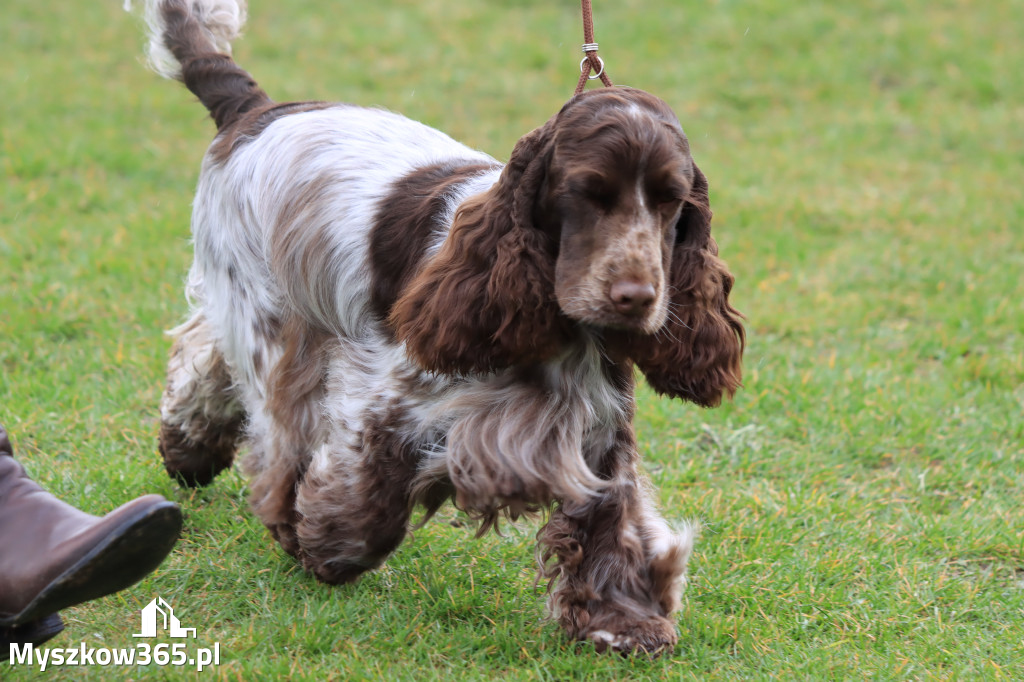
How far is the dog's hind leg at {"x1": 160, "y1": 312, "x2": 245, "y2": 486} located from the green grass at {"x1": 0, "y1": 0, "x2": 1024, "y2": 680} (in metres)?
0.11

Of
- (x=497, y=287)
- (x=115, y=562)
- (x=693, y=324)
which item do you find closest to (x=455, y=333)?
(x=497, y=287)

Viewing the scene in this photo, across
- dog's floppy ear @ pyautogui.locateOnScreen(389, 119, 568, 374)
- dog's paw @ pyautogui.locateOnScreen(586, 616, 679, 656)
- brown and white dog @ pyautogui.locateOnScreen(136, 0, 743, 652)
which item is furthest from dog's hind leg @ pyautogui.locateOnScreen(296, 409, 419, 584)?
dog's paw @ pyautogui.locateOnScreen(586, 616, 679, 656)

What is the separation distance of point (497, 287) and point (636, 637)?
1.09 metres

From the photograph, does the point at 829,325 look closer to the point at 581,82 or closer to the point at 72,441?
the point at 581,82

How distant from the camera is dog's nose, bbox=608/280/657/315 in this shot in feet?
9.73

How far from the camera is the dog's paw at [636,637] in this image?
11.3ft

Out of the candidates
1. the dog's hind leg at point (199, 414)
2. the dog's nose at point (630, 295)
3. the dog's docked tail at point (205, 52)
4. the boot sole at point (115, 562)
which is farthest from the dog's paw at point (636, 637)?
the dog's docked tail at point (205, 52)

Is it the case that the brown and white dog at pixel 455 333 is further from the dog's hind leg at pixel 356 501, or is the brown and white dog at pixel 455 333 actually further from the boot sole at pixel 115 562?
the boot sole at pixel 115 562

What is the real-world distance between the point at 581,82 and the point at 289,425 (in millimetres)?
1439

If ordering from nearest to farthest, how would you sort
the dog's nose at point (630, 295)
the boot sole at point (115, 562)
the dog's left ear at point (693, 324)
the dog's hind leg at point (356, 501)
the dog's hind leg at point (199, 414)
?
the boot sole at point (115, 562) < the dog's nose at point (630, 295) < the dog's left ear at point (693, 324) < the dog's hind leg at point (356, 501) < the dog's hind leg at point (199, 414)

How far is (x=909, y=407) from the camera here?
530 centimetres

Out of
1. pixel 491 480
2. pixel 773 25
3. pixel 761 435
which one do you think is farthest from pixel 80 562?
pixel 773 25

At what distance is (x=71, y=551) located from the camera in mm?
2738

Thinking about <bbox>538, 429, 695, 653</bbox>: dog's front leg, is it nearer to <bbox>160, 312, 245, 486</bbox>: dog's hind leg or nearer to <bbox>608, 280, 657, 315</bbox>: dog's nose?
<bbox>608, 280, 657, 315</bbox>: dog's nose
